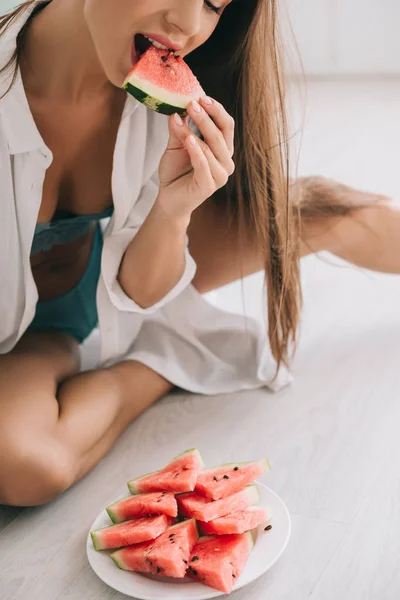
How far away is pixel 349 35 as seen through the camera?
6469 mm

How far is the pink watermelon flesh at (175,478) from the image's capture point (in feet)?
5.82

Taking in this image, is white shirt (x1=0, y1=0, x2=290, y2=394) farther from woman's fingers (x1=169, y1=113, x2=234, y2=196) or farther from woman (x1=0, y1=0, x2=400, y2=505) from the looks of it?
woman's fingers (x1=169, y1=113, x2=234, y2=196)

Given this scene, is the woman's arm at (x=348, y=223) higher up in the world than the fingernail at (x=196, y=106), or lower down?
lower down

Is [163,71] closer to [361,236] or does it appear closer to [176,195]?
[176,195]

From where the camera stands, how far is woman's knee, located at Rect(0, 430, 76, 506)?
186 cm

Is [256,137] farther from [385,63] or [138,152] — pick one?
[385,63]

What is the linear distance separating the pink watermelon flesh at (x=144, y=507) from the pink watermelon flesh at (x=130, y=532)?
0.02 meters

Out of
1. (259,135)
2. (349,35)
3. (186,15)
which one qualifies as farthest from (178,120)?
(349,35)

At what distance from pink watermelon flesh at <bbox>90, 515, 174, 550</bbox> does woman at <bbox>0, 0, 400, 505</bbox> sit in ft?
0.80

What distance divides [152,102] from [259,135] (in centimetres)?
37

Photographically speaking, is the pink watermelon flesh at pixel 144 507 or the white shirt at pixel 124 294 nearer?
the pink watermelon flesh at pixel 144 507

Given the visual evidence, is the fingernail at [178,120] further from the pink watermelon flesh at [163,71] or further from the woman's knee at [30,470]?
the woman's knee at [30,470]

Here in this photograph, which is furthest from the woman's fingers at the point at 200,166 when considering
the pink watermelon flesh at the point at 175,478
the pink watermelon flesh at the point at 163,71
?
the pink watermelon flesh at the point at 175,478

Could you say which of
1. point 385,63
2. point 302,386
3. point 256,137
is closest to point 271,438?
point 302,386
